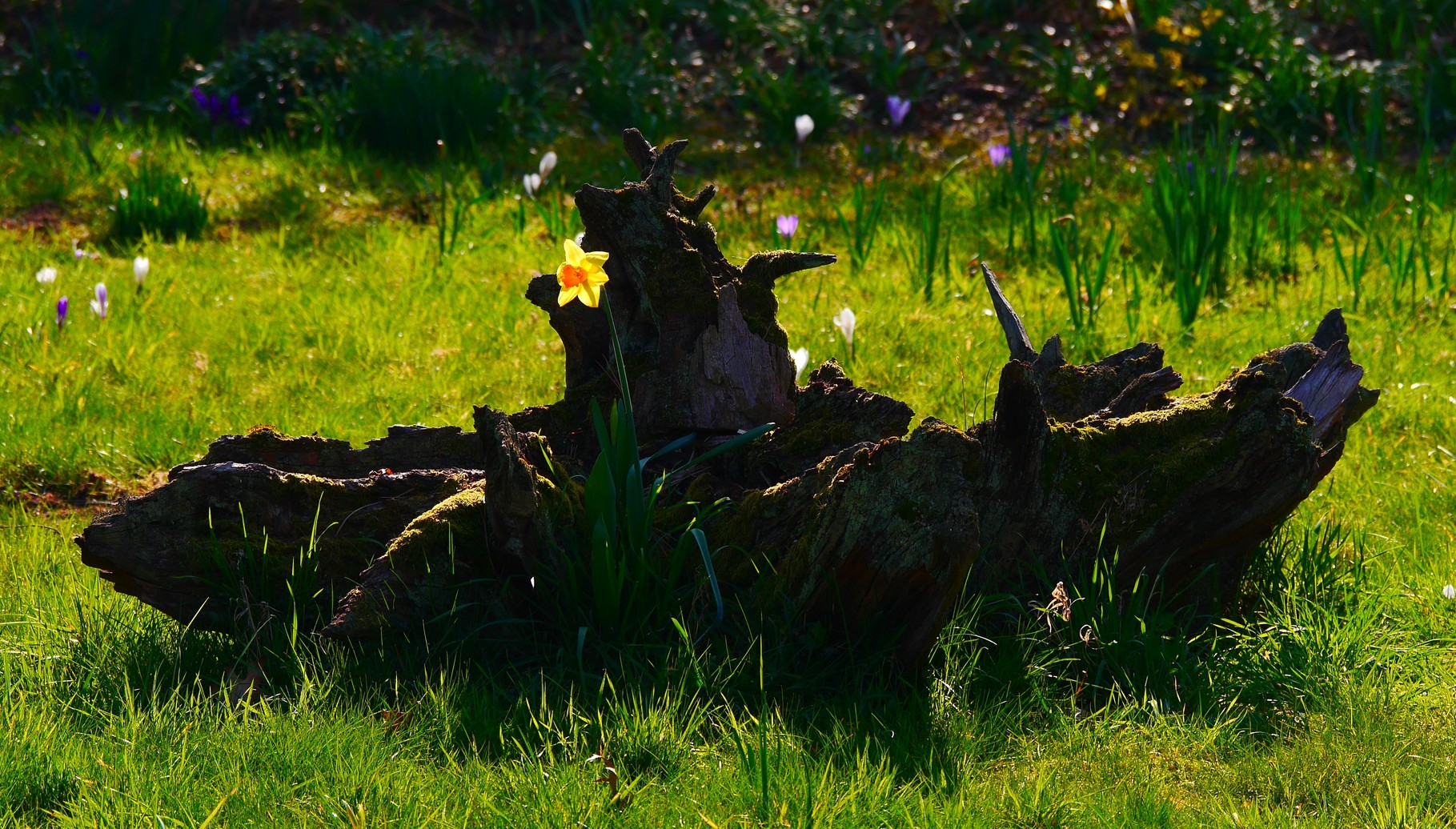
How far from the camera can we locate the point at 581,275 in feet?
8.68

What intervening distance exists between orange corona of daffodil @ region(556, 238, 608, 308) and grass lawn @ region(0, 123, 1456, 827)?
2.59 feet

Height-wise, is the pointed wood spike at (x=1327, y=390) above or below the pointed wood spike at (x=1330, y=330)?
below

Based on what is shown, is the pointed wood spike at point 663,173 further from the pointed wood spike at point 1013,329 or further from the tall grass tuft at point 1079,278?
the tall grass tuft at point 1079,278

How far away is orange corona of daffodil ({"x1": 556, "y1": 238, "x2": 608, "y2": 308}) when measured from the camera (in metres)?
2.62

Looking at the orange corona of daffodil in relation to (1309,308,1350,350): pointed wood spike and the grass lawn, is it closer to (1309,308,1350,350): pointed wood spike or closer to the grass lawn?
the grass lawn

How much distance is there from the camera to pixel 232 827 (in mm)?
2275

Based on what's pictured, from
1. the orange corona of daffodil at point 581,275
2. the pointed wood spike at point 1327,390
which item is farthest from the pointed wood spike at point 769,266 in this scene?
the pointed wood spike at point 1327,390

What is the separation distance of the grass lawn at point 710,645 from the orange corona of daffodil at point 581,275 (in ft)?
2.59

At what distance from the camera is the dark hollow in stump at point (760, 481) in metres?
2.79

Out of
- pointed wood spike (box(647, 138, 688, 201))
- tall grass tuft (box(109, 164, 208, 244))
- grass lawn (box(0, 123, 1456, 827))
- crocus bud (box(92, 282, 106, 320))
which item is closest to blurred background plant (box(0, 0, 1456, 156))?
grass lawn (box(0, 123, 1456, 827))

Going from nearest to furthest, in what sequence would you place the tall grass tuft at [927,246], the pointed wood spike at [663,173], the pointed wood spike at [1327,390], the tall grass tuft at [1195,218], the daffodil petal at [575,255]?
the daffodil petal at [575,255], the pointed wood spike at [1327,390], the pointed wood spike at [663,173], the tall grass tuft at [1195,218], the tall grass tuft at [927,246]

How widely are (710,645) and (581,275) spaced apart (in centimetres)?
85

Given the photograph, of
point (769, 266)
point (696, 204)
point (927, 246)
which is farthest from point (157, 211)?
point (769, 266)

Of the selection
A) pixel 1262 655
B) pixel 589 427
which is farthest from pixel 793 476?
pixel 1262 655
